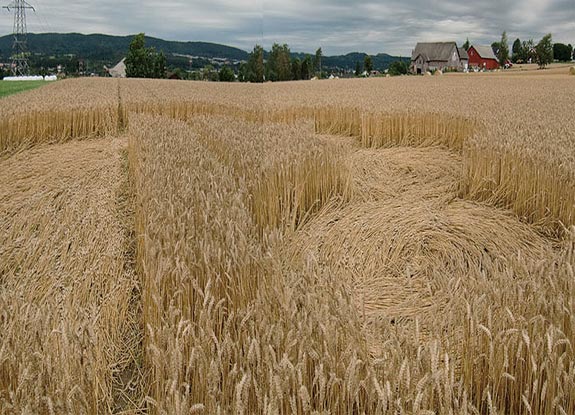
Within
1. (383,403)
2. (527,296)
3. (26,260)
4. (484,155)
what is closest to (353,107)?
(484,155)

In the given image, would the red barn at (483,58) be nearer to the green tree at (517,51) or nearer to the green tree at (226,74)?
the green tree at (517,51)

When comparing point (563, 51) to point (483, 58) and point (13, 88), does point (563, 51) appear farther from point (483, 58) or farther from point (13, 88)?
point (13, 88)

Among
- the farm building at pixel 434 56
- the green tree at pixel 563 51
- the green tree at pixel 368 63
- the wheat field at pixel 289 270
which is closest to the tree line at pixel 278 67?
the green tree at pixel 368 63

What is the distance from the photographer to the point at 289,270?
3625 mm

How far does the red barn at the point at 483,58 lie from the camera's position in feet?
297

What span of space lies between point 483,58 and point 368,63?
74.7 ft

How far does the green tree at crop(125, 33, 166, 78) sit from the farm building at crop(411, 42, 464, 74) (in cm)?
4657

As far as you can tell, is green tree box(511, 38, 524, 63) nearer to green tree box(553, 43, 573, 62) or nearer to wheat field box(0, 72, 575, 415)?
green tree box(553, 43, 573, 62)

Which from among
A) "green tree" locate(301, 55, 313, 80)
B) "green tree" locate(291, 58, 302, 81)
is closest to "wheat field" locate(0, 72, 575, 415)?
"green tree" locate(291, 58, 302, 81)

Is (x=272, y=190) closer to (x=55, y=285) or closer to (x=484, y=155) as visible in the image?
(x=55, y=285)

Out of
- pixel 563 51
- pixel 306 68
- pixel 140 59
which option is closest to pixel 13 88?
pixel 140 59

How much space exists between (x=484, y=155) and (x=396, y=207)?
124 cm

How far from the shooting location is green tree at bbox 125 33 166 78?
57469mm

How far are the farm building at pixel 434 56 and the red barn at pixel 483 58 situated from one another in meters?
7.61
